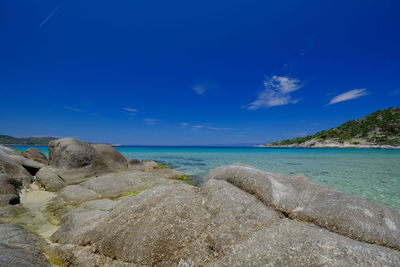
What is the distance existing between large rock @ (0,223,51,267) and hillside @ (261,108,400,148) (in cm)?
10595

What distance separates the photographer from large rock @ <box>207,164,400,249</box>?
12.7ft

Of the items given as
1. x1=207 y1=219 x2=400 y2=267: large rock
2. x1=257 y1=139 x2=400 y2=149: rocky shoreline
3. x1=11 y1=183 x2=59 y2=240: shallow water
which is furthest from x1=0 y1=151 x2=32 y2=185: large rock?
x1=257 y1=139 x2=400 y2=149: rocky shoreline

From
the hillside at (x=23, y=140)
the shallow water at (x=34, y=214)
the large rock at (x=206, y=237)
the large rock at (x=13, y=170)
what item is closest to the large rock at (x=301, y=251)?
the large rock at (x=206, y=237)

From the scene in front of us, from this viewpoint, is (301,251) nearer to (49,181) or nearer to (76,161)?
(49,181)

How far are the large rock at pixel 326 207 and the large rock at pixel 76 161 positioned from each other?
47.0 feet

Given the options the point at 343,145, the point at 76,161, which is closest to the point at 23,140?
the point at 76,161

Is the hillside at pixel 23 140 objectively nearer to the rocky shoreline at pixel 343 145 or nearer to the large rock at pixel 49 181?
the large rock at pixel 49 181

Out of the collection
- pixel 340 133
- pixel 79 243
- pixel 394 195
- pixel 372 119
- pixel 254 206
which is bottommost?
pixel 394 195

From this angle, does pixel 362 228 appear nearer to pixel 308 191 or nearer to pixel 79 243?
pixel 308 191

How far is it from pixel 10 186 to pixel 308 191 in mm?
13411

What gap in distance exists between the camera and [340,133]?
10462 centimetres

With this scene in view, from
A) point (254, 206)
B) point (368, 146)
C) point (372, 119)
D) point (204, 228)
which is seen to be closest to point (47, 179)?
point (204, 228)

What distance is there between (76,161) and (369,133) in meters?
119

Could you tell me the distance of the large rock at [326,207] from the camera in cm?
388
